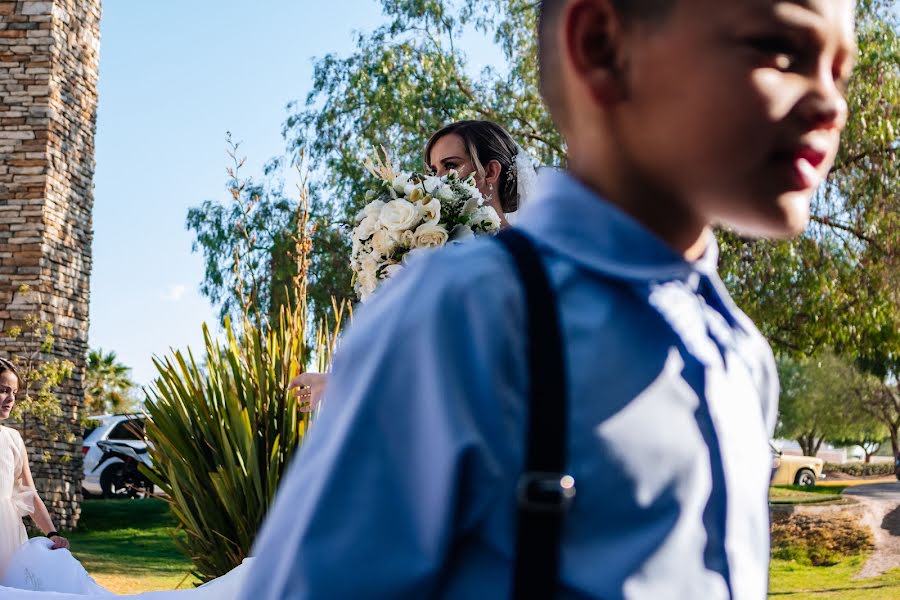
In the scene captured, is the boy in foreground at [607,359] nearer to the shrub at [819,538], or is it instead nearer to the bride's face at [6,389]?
the bride's face at [6,389]

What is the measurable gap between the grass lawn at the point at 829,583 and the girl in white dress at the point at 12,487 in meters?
6.76

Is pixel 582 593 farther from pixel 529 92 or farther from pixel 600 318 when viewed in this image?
pixel 529 92

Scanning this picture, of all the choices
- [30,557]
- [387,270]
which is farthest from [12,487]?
[387,270]

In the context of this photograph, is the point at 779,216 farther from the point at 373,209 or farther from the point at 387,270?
the point at 373,209

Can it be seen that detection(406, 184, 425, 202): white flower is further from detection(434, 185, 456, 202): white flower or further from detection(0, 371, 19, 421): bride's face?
detection(0, 371, 19, 421): bride's face

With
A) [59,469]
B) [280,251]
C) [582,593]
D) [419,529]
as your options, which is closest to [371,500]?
[419,529]

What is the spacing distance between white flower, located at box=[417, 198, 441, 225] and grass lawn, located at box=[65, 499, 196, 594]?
20.4ft

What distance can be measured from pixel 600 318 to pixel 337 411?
173 mm

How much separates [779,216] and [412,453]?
0.28 metres

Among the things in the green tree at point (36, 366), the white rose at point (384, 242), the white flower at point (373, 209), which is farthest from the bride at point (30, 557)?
the green tree at point (36, 366)

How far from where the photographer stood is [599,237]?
27.3 inches

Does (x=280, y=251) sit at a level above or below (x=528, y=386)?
above

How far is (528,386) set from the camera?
61cm

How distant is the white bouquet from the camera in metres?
3.21
